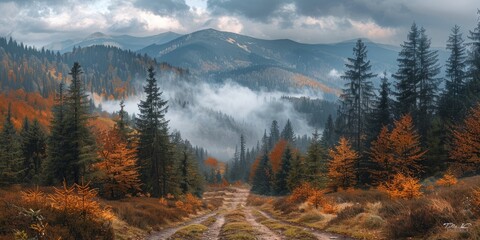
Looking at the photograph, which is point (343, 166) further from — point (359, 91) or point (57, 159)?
point (57, 159)

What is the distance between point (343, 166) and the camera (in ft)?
143

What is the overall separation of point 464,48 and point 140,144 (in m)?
49.6

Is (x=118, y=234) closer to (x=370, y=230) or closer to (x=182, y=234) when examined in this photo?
(x=182, y=234)

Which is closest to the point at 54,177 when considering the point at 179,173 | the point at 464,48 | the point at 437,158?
the point at 179,173

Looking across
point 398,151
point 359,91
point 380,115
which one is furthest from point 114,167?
point 380,115

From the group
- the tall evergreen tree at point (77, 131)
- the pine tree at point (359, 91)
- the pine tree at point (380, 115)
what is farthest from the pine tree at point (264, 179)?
the tall evergreen tree at point (77, 131)

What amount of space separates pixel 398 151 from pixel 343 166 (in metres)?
7.46

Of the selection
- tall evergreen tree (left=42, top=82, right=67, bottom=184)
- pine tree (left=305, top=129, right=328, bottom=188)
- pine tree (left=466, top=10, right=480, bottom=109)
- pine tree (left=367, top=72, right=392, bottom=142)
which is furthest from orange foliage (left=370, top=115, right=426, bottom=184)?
tall evergreen tree (left=42, top=82, right=67, bottom=184)

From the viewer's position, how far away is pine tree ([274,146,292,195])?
69125 mm

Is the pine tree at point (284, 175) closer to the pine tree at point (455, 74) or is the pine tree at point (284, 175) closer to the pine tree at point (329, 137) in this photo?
the pine tree at point (329, 137)

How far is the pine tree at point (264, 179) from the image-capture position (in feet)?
282

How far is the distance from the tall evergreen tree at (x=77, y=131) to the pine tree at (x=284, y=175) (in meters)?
40.5

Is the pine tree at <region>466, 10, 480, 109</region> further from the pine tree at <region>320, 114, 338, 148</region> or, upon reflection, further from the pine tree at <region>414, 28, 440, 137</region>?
the pine tree at <region>320, 114, 338, 148</region>

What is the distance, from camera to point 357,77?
148 ft
